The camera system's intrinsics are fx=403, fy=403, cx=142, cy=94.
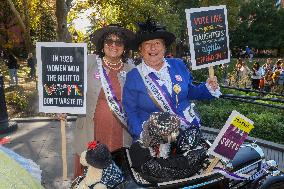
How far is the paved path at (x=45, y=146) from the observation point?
6.13 metres

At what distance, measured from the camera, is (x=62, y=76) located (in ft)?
14.7

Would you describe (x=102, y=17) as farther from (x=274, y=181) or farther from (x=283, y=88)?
(x=274, y=181)

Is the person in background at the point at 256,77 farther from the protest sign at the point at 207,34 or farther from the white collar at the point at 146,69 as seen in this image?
the white collar at the point at 146,69

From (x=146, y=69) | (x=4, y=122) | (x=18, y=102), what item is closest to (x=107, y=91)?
(x=146, y=69)

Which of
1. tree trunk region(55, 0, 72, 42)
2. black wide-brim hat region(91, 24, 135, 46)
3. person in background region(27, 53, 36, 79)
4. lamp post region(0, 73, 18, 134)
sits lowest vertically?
lamp post region(0, 73, 18, 134)

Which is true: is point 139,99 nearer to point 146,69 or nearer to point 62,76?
point 146,69

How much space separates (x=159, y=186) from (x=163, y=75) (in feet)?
4.03

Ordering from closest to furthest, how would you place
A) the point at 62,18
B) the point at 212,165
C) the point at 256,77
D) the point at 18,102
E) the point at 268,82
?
the point at 212,165, the point at 18,102, the point at 62,18, the point at 256,77, the point at 268,82

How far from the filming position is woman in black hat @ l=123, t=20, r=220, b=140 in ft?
12.8

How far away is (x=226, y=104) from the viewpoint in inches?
426

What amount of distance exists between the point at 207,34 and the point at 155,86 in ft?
2.86

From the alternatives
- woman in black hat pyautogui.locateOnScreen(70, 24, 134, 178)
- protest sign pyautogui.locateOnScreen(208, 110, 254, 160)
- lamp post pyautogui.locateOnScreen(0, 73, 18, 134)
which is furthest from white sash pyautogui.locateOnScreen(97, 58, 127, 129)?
lamp post pyautogui.locateOnScreen(0, 73, 18, 134)

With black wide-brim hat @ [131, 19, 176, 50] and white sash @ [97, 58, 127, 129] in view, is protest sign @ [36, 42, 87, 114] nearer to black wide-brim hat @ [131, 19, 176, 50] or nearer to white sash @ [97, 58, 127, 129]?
white sash @ [97, 58, 127, 129]

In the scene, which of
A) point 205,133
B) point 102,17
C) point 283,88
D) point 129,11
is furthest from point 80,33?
point 205,133
